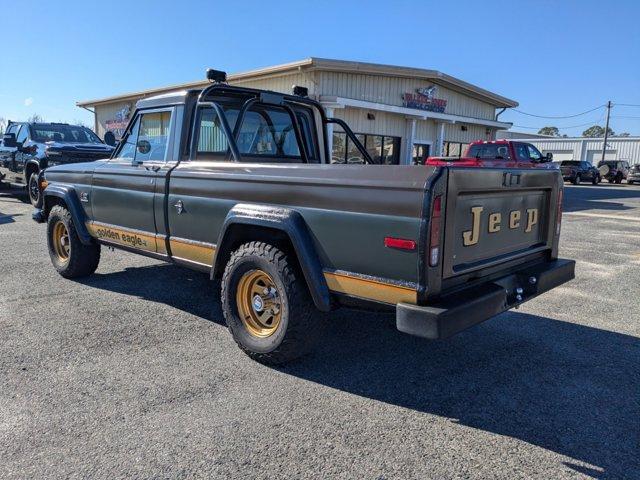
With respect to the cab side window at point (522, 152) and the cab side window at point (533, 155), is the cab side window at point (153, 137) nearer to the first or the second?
the cab side window at point (522, 152)

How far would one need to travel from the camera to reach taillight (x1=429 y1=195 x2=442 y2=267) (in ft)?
9.35

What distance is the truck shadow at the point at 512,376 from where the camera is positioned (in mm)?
2982

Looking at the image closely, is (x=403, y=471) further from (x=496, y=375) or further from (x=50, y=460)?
(x=50, y=460)

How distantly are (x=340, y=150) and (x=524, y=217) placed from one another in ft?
52.9

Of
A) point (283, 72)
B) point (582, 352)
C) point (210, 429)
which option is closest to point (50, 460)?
point (210, 429)

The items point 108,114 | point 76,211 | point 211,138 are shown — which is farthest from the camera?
point 108,114

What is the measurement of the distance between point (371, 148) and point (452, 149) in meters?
6.59

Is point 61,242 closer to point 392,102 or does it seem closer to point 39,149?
point 39,149

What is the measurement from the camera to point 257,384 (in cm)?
351

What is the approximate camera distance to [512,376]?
12.4ft

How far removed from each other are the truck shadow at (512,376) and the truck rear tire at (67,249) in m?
1.49

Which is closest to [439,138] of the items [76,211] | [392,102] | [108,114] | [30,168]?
[392,102]

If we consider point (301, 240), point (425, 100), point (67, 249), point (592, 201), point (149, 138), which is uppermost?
point (425, 100)

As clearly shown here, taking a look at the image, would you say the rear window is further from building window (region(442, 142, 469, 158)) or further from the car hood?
the car hood
